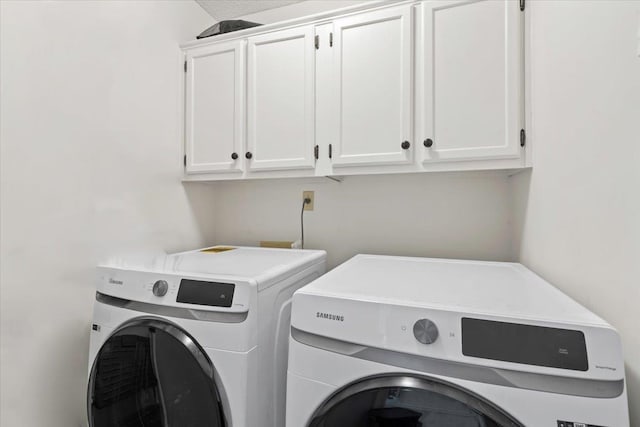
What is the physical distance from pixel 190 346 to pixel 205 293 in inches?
6.5

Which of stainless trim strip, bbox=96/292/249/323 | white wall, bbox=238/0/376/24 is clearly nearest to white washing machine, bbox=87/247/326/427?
stainless trim strip, bbox=96/292/249/323

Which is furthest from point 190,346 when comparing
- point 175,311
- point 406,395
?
point 406,395

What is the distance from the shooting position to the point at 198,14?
190 centimetres

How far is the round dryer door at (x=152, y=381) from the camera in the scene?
36.8 inches

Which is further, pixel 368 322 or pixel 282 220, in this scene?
pixel 282 220

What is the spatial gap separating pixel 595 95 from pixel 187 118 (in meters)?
1.82

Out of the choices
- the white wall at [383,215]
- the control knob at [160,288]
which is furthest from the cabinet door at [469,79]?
the control knob at [160,288]

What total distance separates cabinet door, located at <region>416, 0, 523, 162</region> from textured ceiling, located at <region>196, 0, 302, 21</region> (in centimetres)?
105

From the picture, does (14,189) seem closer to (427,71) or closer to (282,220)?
(282,220)

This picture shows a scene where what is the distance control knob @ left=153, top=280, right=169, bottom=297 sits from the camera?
3.34 feet

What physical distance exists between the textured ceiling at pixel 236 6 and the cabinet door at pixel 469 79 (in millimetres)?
1049

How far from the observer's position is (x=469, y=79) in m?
1.27

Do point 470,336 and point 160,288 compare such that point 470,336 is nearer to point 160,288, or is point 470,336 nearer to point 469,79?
point 160,288

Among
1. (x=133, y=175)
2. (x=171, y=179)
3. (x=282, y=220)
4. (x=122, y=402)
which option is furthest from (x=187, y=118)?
(x=122, y=402)
